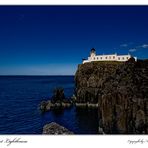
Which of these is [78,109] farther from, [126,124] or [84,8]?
[84,8]

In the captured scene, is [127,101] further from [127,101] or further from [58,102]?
[58,102]

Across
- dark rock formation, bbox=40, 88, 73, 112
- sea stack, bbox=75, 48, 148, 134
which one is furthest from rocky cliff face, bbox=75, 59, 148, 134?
dark rock formation, bbox=40, 88, 73, 112

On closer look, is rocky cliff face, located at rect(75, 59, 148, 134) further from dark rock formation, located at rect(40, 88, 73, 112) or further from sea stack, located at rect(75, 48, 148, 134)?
dark rock formation, located at rect(40, 88, 73, 112)

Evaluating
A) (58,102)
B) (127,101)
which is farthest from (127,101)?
(58,102)

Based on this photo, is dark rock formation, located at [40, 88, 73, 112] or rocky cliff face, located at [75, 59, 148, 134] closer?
rocky cliff face, located at [75, 59, 148, 134]

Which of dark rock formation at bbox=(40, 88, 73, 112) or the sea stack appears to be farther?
dark rock formation at bbox=(40, 88, 73, 112)

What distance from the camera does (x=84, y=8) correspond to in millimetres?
17609

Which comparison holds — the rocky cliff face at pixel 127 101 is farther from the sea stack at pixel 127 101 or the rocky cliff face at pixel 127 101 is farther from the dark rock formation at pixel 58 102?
the dark rock formation at pixel 58 102

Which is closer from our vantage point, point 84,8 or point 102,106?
point 84,8
